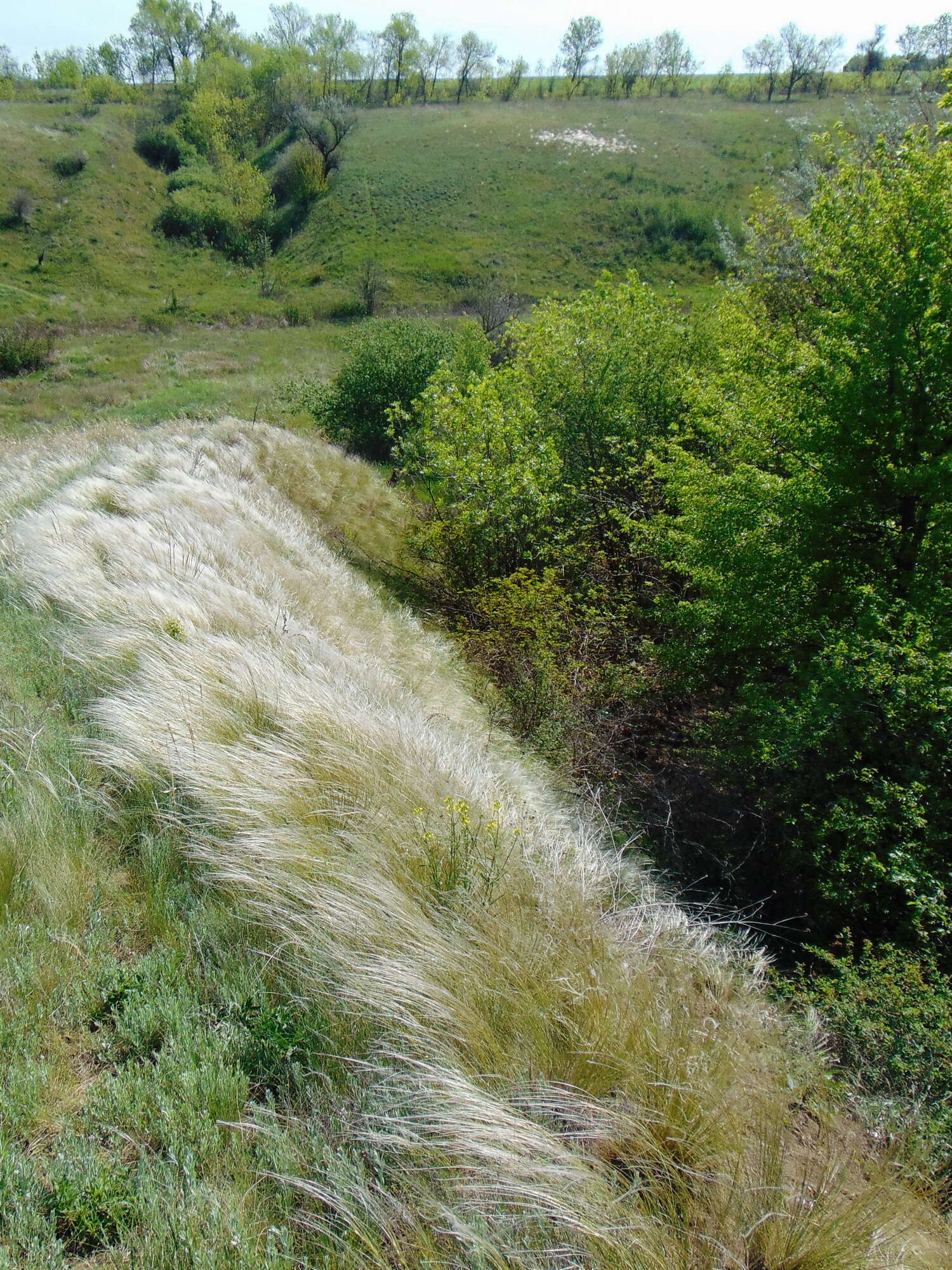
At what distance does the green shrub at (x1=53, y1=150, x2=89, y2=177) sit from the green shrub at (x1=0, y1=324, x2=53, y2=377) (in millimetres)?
34769

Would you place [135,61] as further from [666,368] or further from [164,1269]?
[164,1269]

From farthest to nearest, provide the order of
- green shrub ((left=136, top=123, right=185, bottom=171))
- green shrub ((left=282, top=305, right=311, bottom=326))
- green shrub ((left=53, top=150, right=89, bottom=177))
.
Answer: green shrub ((left=136, top=123, right=185, bottom=171))
green shrub ((left=53, top=150, right=89, bottom=177))
green shrub ((left=282, top=305, right=311, bottom=326))

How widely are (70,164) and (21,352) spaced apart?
128ft

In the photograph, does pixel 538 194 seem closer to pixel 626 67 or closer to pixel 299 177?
pixel 299 177

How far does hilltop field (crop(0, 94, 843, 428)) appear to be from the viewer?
3566 centimetres

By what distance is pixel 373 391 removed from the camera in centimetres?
2141

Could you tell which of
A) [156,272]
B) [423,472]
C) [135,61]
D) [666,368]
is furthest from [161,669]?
[135,61]

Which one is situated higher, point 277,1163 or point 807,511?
point 807,511

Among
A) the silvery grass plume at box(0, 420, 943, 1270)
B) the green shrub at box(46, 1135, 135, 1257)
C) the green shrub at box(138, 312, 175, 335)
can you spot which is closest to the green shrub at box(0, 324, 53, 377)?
the green shrub at box(138, 312, 175, 335)

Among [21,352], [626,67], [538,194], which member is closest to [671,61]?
[626,67]

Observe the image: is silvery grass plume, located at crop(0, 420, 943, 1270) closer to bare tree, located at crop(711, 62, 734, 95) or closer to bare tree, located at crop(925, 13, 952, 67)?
bare tree, located at crop(925, 13, 952, 67)

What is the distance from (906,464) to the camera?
21.9ft

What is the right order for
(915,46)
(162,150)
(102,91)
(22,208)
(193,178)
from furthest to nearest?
(102,91) → (162,150) → (193,178) → (22,208) → (915,46)

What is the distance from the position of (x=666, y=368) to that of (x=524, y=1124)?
13.8 meters
